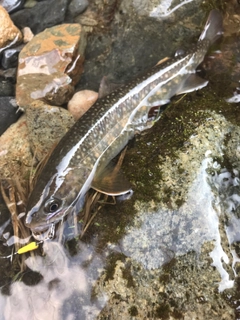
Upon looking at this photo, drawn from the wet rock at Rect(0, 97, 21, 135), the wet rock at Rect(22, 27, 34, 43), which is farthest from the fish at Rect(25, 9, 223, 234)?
the wet rock at Rect(22, 27, 34, 43)

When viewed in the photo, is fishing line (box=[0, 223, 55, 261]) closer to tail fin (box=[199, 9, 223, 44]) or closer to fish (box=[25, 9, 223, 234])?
fish (box=[25, 9, 223, 234])

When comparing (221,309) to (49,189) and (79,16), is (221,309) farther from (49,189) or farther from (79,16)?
(79,16)

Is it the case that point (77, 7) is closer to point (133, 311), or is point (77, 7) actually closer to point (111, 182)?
point (111, 182)

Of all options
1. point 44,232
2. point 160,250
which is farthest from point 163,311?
point 44,232

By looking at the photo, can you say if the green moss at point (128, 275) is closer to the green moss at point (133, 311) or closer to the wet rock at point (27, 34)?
the green moss at point (133, 311)

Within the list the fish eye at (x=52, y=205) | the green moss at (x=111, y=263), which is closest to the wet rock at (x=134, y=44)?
the fish eye at (x=52, y=205)
